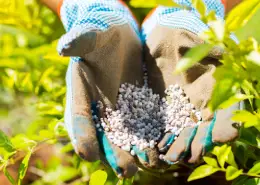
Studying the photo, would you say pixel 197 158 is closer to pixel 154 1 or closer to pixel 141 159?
pixel 141 159

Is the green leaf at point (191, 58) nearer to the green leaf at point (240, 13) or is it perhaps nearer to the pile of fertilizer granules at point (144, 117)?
the green leaf at point (240, 13)

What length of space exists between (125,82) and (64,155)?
20.4 inches

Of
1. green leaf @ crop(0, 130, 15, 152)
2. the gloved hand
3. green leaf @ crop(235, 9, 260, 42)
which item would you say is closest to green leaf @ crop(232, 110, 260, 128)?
green leaf @ crop(235, 9, 260, 42)

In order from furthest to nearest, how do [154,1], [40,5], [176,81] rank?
1. [40,5]
2. [176,81]
3. [154,1]

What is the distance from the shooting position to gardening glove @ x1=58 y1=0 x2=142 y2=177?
0.74 m

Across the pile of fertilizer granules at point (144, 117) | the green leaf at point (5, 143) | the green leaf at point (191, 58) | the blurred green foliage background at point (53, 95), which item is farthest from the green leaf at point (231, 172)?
the green leaf at point (5, 143)

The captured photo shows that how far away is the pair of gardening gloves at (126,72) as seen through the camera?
74 cm

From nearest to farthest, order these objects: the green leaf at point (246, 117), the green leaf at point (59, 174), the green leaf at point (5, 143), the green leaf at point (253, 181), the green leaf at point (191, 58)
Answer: the green leaf at point (191, 58) < the green leaf at point (246, 117) < the green leaf at point (253, 181) < the green leaf at point (5, 143) < the green leaf at point (59, 174)

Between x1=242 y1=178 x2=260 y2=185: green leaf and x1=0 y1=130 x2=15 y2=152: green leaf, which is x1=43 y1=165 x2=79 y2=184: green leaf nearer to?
x1=0 y1=130 x2=15 y2=152: green leaf

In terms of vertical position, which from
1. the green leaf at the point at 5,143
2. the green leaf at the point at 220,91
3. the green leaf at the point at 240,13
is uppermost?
the green leaf at the point at 240,13

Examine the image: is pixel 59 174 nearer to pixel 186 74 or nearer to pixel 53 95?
pixel 53 95

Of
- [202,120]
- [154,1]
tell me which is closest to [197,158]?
[202,120]

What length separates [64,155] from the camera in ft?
4.38

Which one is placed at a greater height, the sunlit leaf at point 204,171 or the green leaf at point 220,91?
the green leaf at point 220,91
